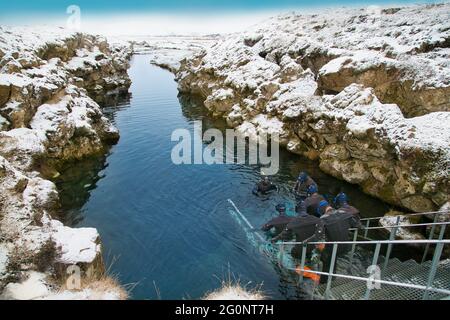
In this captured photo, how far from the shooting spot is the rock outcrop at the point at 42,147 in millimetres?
12789

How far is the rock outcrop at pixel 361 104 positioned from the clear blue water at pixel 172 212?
2361 mm

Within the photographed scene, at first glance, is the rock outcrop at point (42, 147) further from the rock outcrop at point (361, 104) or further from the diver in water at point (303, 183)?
the rock outcrop at point (361, 104)

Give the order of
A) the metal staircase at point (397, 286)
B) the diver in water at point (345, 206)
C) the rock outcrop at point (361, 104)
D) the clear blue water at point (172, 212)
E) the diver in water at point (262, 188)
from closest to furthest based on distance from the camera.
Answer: the metal staircase at point (397, 286) → the diver in water at point (345, 206) → the clear blue water at point (172, 212) → the rock outcrop at point (361, 104) → the diver in water at point (262, 188)

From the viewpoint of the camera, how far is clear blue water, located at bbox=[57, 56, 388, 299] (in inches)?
648

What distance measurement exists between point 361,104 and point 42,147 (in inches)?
1063

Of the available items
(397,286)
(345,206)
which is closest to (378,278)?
(397,286)

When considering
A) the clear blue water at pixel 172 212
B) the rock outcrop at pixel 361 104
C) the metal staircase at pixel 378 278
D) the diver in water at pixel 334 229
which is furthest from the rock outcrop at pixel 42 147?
the rock outcrop at pixel 361 104

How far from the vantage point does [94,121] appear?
37.7 meters

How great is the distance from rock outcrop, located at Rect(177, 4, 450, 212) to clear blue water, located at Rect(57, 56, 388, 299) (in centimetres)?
236

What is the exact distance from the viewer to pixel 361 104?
92.3 feet

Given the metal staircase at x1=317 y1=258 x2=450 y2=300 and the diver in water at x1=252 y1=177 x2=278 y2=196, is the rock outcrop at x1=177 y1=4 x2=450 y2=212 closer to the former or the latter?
the diver in water at x1=252 y1=177 x2=278 y2=196

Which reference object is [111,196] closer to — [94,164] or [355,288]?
[94,164]

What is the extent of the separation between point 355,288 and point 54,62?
54.9 metres
